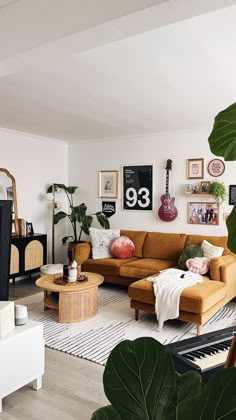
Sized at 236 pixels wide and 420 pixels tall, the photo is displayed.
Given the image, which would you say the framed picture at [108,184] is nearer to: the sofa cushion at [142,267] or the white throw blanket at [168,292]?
the sofa cushion at [142,267]

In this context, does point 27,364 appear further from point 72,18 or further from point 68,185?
point 68,185

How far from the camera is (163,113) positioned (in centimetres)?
400

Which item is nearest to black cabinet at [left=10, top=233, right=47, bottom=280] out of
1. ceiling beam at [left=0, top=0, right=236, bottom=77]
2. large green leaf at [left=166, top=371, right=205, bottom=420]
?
ceiling beam at [left=0, top=0, right=236, bottom=77]

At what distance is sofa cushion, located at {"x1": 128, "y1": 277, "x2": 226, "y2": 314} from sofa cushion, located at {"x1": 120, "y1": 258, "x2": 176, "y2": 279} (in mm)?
719

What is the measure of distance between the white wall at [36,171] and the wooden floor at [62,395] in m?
3.07

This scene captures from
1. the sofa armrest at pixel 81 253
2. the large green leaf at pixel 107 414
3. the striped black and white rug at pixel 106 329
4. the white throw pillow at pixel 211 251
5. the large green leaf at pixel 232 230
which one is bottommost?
the striped black and white rug at pixel 106 329

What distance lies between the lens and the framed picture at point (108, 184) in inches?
222

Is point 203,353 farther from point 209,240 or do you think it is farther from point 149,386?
point 209,240

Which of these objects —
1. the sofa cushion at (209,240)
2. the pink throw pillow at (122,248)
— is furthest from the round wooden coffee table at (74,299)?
the sofa cushion at (209,240)

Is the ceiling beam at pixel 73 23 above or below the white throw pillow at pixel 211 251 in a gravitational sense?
above

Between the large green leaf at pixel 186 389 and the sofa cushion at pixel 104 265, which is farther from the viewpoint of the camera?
the sofa cushion at pixel 104 265

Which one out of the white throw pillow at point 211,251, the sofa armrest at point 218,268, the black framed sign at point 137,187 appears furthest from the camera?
the black framed sign at point 137,187

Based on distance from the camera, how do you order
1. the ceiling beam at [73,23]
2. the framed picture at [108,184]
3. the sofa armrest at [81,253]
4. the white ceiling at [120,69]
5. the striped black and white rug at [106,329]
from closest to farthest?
1. the ceiling beam at [73,23]
2. the white ceiling at [120,69]
3. the striped black and white rug at [106,329]
4. the sofa armrest at [81,253]
5. the framed picture at [108,184]

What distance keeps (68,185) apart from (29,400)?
4369mm
